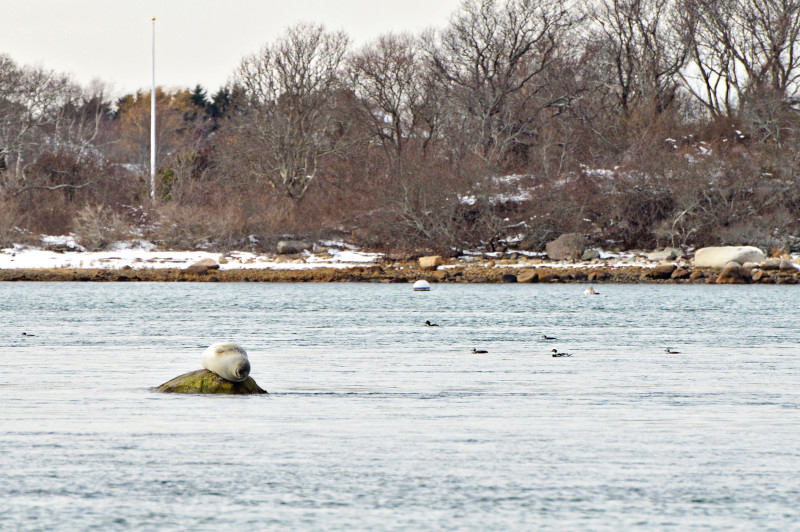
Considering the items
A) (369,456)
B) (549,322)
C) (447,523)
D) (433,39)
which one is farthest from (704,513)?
(433,39)

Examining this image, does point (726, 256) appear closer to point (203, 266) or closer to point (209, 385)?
point (203, 266)

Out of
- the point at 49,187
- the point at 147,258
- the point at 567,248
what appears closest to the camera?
the point at 567,248

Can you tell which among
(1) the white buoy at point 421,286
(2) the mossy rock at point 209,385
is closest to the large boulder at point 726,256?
(1) the white buoy at point 421,286

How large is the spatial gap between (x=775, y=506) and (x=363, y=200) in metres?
48.4

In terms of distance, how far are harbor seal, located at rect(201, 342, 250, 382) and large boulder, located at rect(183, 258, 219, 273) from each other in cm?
3846

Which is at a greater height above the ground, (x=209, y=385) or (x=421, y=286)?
(x=421, y=286)

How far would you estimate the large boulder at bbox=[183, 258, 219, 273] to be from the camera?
166ft

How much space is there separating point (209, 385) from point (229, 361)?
1.33 ft

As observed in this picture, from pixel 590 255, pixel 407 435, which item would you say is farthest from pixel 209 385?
pixel 590 255

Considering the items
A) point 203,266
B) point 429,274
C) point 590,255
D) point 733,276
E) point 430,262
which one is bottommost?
point 429,274

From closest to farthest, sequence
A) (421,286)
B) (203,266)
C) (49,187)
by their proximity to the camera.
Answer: (421,286) < (203,266) < (49,187)

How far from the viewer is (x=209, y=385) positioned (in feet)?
41.5

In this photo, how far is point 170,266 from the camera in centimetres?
5178

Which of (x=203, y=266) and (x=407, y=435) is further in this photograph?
(x=203, y=266)
